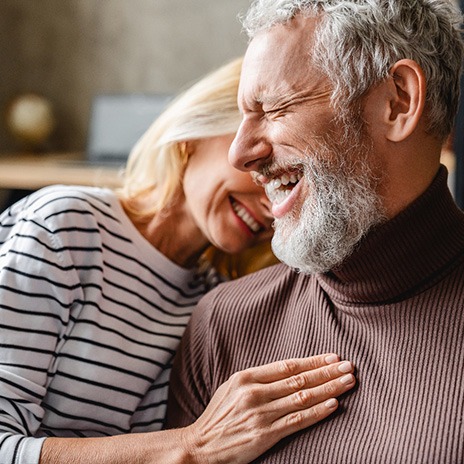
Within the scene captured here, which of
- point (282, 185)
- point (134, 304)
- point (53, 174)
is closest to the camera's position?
point (282, 185)

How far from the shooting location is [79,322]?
1462 mm

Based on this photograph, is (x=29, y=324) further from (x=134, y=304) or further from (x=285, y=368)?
(x=285, y=368)

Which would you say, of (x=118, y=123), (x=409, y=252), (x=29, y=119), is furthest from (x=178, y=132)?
(x=29, y=119)

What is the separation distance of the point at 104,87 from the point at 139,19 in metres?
0.38

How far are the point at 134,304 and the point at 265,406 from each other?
410 mm

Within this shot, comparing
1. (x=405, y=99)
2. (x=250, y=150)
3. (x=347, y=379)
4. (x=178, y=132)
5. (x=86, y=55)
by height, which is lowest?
(x=86, y=55)

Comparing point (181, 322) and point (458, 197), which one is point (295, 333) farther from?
point (458, 197)

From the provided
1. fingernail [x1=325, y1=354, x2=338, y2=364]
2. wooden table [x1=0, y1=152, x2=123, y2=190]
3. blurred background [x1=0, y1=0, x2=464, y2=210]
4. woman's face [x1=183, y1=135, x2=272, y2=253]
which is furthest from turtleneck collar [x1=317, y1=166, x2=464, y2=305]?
blurred background [x1=0, y1=0, x2=464, y2=210]

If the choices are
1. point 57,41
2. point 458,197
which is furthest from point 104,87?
point 458,197

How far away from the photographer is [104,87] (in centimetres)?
387

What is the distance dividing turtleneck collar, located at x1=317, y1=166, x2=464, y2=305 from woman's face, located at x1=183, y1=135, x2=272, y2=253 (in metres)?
0.36

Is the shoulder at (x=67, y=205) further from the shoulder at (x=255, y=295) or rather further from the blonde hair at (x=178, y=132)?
the shoulder at (x=255, y=295)

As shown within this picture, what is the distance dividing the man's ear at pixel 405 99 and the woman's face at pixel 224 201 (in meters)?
0.39

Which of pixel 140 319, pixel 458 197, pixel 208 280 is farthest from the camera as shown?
pixel 458 197
